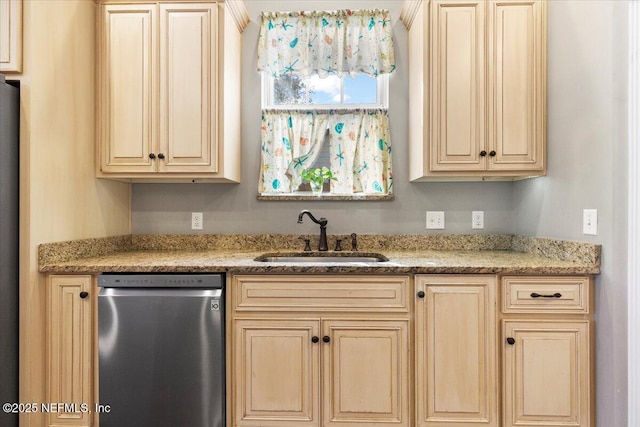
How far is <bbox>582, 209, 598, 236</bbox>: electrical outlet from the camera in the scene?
1.92 meters

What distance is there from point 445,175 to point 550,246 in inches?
26.7

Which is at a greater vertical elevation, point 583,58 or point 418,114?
point 583,58

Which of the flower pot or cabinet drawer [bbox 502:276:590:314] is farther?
the flower pot

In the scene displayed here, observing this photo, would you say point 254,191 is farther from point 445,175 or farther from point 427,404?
point 427,404

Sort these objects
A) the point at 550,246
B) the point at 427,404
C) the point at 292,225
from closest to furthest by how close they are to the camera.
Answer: the point at 427,404
the point at 550,246
the point at 292,225

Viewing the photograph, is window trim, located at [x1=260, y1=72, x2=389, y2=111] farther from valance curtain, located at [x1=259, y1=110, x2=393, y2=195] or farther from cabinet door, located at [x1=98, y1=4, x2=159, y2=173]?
cabinet door, located at [x1=98, y1=4, x2=159, y2=173]

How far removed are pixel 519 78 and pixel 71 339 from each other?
107 inches

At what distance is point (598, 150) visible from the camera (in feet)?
6.21

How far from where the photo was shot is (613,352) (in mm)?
1816

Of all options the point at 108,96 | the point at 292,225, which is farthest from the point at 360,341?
the point at 108,96

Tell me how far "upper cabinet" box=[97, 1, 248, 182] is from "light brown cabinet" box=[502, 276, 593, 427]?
1.75 m

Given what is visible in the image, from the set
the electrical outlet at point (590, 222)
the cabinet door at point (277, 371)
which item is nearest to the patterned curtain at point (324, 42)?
the electrical outlet at point (590, 222)

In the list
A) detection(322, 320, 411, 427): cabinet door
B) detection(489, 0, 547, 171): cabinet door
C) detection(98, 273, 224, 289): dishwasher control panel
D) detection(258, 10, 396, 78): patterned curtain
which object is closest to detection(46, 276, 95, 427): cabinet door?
detection(98, 273, 224, 289): dishwasher control panel

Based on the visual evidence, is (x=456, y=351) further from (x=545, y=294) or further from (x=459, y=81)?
(x=459, y=81)
